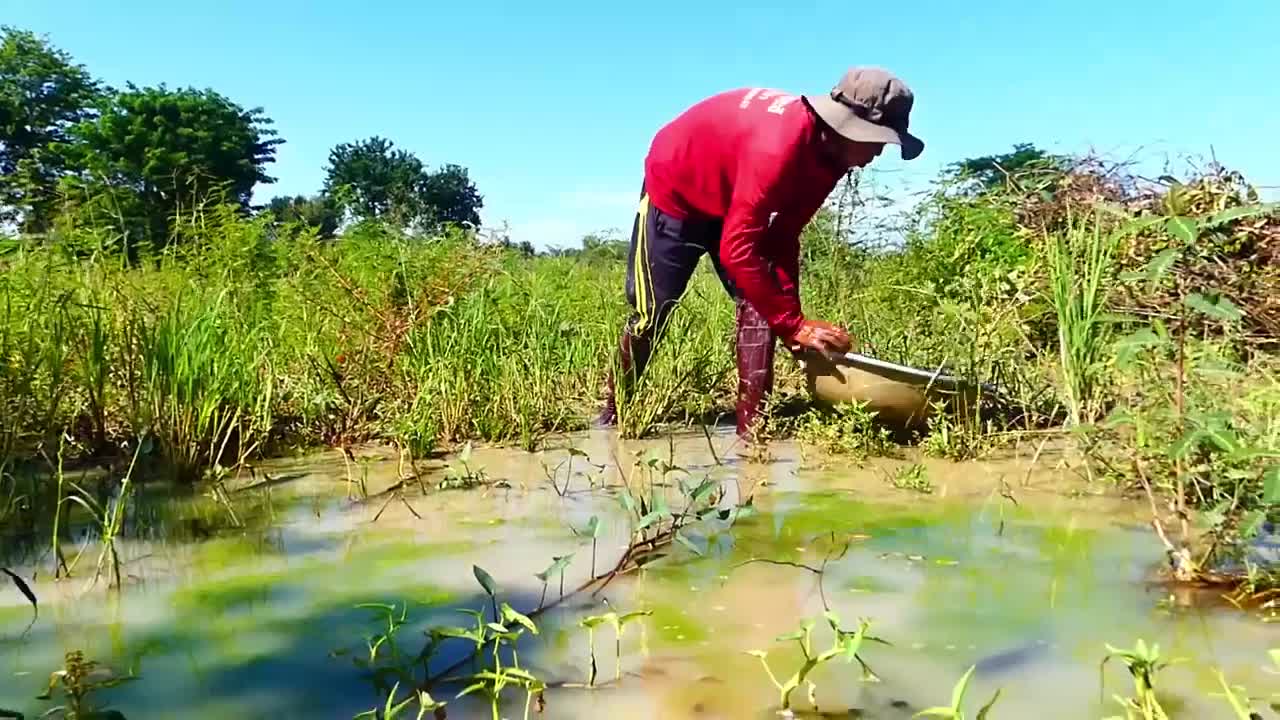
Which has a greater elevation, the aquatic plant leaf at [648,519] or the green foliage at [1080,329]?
the green foliage at [1080,329]

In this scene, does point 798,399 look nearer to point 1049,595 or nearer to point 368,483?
point 368,483

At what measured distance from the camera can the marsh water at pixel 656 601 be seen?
132cm

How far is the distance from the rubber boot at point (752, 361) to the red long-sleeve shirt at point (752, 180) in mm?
200

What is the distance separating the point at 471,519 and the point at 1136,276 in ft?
5.32

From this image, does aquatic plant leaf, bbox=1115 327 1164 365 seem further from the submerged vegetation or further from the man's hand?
the man's hand

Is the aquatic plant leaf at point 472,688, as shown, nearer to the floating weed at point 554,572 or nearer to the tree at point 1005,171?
the floating weed at point 554,572

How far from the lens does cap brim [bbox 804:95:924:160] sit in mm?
2818

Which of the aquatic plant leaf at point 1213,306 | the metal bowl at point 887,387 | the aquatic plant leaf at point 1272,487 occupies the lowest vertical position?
the aquatic plant leaf at point 1272,487

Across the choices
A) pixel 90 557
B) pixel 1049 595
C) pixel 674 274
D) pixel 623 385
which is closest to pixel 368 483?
pixel 90 557

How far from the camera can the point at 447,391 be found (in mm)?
3328

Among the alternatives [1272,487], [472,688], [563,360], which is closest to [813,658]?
[472,688]

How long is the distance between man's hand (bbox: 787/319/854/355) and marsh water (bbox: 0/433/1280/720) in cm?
53

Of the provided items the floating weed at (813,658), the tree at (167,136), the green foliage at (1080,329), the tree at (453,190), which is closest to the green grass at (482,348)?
the green foliage at (1080,329)

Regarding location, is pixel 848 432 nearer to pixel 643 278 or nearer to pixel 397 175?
pixel 643 278
